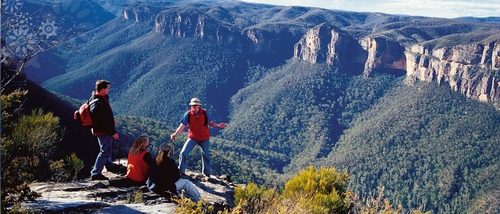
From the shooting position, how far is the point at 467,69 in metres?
63.4

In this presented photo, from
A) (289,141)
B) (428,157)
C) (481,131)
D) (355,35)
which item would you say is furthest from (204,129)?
(355,35)

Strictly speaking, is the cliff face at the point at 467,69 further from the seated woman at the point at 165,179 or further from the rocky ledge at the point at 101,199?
the seated woman at the point at 165,179

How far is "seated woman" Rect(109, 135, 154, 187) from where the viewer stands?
742cm

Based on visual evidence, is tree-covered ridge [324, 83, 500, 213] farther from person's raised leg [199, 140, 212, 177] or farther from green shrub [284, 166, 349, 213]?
person's raised leg [199, 140, 212, 177]

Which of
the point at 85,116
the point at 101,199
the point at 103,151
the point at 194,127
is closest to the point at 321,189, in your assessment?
the point at 194,127

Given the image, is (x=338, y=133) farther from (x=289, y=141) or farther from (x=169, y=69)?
(x=169, y=69)

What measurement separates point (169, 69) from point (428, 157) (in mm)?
65074

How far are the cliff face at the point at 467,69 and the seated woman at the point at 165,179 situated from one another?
65.7 metres

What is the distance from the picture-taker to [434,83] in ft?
222

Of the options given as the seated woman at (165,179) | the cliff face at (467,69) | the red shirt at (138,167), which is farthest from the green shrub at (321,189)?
the cliff face at (467,69)

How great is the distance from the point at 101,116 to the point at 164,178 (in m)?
1.92

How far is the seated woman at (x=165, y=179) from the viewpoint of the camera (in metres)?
6.88

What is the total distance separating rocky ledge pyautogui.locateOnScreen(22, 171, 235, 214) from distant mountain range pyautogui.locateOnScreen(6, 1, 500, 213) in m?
24.7

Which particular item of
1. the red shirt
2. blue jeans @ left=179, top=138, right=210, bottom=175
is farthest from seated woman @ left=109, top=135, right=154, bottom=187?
blue jeans @ left=179, top=138, right=210, bottom=175
